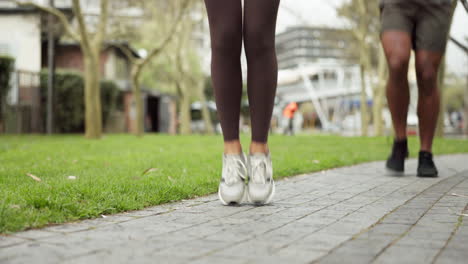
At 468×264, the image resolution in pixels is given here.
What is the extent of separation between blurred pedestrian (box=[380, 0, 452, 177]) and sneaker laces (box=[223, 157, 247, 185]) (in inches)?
77.7

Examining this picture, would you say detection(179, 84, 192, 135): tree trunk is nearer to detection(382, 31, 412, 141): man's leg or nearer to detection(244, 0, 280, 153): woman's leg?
detection(382, 31, 412, 141): man's leg

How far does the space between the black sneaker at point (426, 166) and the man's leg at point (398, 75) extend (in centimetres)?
24

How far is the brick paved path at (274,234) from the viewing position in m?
1.80

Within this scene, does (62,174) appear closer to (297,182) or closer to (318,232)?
(297,182)

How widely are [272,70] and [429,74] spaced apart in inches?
77.8

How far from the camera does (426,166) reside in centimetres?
445

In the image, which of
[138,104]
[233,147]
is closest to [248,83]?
[233,147]

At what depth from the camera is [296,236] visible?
212 centimetres

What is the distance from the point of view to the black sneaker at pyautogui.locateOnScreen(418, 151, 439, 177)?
174 inches

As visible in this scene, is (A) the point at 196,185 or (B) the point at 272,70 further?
(A) the point at 196,185

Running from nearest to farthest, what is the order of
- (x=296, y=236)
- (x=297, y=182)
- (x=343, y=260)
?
(x=343, y=260) → (x=296, y=236) → (x=297, y=182)

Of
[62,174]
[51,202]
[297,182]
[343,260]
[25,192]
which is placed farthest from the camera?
[62,174]

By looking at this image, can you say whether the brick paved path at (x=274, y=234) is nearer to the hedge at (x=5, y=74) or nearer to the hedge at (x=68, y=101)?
the hedge at (x=5, y=74)

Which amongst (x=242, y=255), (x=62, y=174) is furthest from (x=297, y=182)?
(x=242, y=255)
